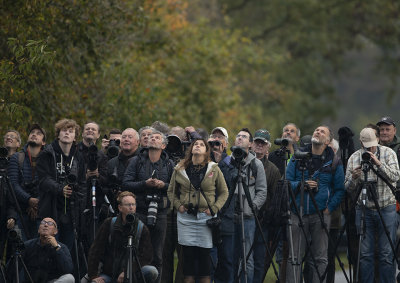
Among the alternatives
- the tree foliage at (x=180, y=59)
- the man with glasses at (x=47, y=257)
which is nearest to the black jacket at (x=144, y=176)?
the man with glasses at (x=47, y=257)

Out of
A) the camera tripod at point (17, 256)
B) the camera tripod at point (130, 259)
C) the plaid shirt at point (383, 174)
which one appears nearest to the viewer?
the camera tripod at point (130, 259)

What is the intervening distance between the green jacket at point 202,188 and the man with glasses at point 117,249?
676 millimetres

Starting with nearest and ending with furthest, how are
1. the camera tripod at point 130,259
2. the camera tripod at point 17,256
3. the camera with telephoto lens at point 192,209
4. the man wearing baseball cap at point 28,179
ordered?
the camera tripod at point 130,259
the camera tripod at point 17,256
the camera with telephoto lens at point 192,209
the man wearing baseball cap at point 28,179

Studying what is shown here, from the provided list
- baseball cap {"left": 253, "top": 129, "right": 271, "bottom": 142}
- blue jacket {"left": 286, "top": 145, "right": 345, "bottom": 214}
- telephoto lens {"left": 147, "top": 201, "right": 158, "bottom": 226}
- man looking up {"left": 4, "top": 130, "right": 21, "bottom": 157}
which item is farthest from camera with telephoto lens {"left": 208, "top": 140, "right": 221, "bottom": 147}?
man looking up {"left": 4, "top": 130, "right": 21, "bottom": 157}

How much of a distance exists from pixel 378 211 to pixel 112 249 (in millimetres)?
3096

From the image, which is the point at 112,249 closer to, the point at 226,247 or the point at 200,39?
the point at 226,247

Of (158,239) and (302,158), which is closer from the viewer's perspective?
(302,158)

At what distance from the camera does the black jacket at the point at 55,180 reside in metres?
11.0

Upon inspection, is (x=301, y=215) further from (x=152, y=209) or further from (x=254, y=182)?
(x=152, y=209)

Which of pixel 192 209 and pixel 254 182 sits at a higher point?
pixel 254 182

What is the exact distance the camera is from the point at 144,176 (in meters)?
11.1

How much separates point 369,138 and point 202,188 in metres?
2.10

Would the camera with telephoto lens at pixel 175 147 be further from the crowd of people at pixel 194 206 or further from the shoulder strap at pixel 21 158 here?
the shoulder strap at pixel 21 158

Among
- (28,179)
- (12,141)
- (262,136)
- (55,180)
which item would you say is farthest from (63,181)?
(262,136)
